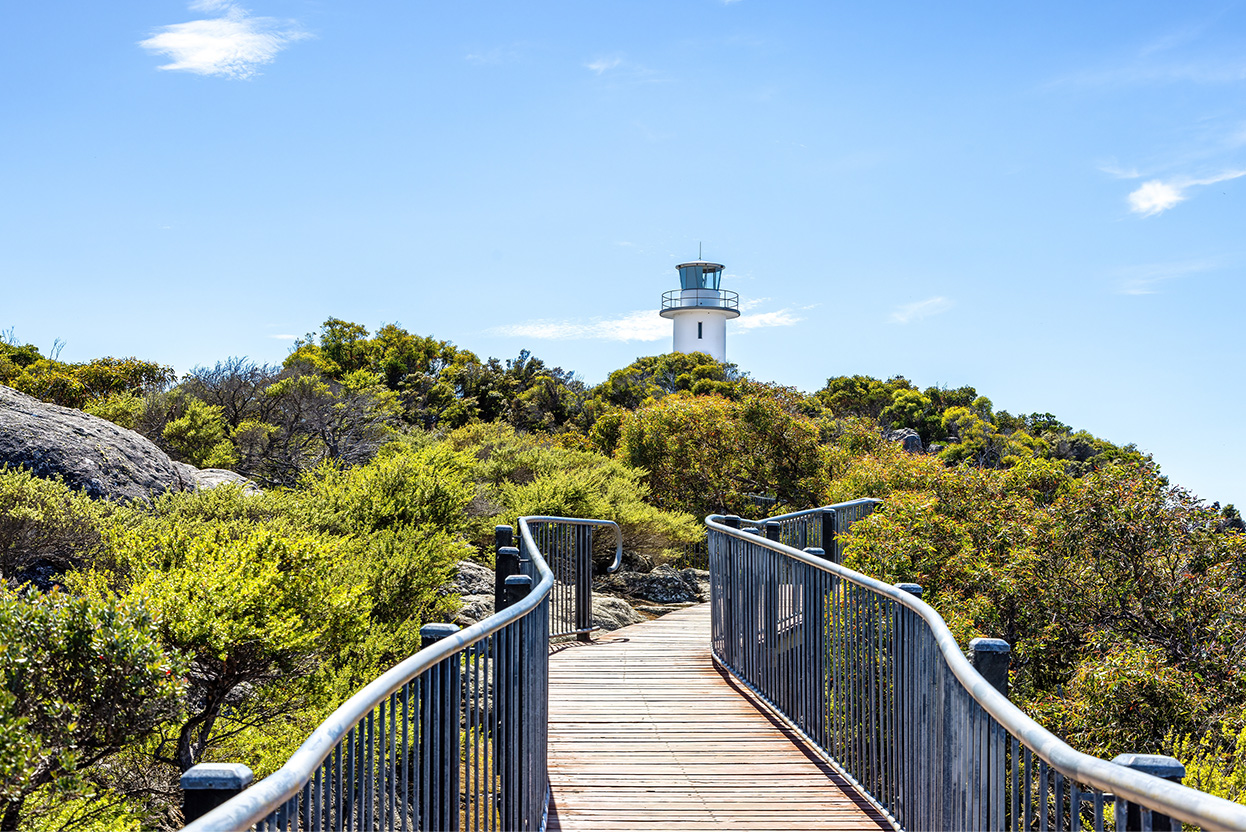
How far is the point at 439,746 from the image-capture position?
299 centimetres

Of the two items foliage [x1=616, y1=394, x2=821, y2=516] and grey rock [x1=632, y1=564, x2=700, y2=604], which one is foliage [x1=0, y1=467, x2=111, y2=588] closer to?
grey rock [x1=632, y1=564, x2=700, y2=604]

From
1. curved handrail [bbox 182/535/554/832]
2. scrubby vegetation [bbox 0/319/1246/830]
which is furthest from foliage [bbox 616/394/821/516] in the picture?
curved handrail [bbox 182/535/554/832]

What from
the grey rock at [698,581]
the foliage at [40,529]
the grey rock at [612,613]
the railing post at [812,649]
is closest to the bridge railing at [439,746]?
the railing post at [812,649]

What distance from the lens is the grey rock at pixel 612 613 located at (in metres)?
11.4

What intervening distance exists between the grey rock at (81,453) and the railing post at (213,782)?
1082 cm

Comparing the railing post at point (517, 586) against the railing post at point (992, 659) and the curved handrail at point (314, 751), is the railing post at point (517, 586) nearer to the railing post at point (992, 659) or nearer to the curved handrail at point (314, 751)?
the curved handrail at point (314, 751)

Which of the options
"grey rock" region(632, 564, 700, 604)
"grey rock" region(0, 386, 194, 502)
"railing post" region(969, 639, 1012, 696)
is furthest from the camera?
"grey rock" region(632, 564, 700, 604)

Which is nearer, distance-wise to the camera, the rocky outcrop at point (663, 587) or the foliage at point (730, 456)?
the rocky outcrop at point (663, 587)

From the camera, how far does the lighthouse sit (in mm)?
50031

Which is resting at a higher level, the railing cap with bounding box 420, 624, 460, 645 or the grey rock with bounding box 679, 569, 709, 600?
the railing cap with bounding box 420, 624, 460, 645

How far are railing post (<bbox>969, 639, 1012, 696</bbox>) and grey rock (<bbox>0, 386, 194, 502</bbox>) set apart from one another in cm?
1091

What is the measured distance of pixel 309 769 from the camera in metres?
1.88

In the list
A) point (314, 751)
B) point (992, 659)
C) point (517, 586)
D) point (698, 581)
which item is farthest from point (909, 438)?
point (314, 751)

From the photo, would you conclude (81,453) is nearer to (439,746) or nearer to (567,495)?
(567,495)
